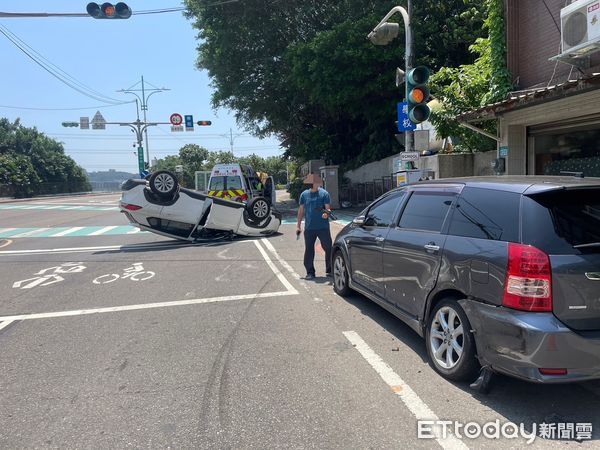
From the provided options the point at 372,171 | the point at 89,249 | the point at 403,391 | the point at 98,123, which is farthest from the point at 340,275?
the point at 98,123

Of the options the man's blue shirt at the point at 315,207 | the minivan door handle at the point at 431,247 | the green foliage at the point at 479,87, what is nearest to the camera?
the minivan door handle at the point at 431,247

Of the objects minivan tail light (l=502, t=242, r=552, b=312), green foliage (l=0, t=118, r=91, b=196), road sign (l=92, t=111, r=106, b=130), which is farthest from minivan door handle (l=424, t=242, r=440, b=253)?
green foliage (l=0, t=118, r=91, b=196)

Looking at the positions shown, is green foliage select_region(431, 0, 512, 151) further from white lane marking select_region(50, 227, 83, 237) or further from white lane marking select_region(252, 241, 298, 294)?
white lane marking select_region(50, 227, 83, 237)

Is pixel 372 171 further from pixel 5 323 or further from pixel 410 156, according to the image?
pixel 5 323

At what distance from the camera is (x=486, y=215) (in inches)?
149

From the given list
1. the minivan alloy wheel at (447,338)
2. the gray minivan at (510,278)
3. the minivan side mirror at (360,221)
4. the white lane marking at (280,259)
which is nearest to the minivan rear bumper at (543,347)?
the gray minivan at (510,278)

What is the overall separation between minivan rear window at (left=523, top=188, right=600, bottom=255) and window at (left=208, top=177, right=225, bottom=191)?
63.6 ft

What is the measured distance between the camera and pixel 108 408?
12.1 ft

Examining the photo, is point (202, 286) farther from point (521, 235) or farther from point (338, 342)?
point (521, 235)

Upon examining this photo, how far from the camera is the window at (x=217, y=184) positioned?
2212cm

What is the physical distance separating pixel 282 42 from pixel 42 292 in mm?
22908

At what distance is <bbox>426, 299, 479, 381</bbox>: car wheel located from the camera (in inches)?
148

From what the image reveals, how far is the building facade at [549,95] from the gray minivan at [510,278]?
15.1 feet

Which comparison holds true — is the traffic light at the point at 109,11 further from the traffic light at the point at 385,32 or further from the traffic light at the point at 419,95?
the traffic light at the point at 419,95
